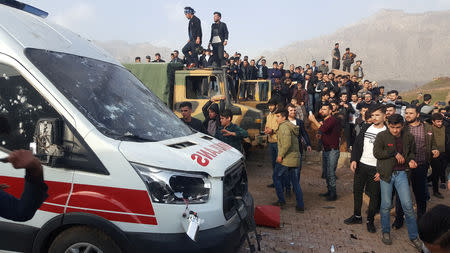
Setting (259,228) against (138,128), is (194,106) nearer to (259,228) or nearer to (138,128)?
(259,228)

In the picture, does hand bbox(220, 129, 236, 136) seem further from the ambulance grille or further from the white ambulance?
the white ambulance

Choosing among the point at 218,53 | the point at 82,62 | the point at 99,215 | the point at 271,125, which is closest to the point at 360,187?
the point at 271,125

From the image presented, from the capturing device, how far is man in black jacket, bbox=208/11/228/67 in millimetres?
11328

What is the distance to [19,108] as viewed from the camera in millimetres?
2732

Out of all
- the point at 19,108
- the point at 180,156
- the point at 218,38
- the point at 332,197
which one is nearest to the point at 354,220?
the point at 332,197

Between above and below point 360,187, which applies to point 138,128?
above

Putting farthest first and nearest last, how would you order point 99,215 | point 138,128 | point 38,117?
point 138,128 → point 38,117 → point 99,215

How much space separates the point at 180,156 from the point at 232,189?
700 mm

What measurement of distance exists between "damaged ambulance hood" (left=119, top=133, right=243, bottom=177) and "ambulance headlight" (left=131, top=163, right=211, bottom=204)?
0.05 meters

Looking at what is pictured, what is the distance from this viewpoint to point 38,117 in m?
2.70

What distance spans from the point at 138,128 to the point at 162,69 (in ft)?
19.0

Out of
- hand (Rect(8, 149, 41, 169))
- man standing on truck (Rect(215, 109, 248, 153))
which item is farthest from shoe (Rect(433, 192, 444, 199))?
hand (Rect(8, 149, 41, 169))

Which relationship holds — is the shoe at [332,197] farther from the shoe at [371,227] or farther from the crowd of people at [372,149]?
the shoe at [371,227]

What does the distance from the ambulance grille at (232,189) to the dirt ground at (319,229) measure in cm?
72
